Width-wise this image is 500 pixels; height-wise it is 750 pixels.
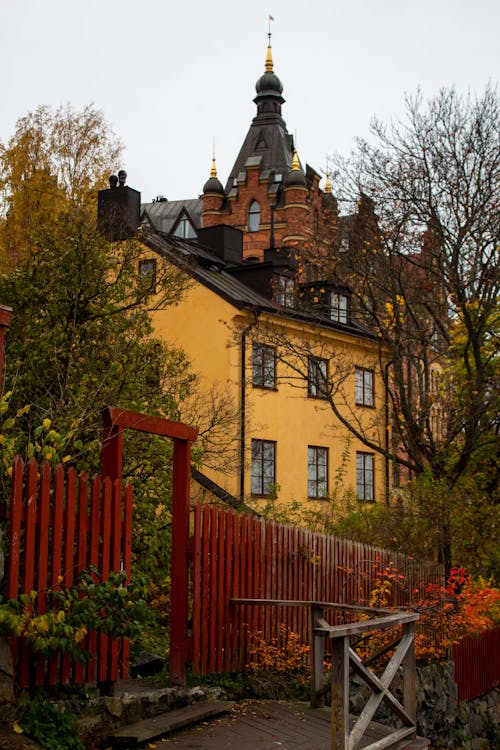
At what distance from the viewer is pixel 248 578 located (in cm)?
960

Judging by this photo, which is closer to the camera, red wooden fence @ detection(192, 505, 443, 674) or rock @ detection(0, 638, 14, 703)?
rock @ detection(0, 638, 14, 703)

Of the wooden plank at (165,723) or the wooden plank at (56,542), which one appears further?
the wooden plank at (165,723)

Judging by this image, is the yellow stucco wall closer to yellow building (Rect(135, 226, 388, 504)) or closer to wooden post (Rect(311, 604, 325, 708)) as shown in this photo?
yellow building (Rect(135, 226, 388, 504))

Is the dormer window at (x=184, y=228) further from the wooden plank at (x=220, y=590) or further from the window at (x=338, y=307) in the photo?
the wooden plank at (x=220, y=590)

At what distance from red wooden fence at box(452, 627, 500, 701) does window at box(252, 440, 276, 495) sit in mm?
10911

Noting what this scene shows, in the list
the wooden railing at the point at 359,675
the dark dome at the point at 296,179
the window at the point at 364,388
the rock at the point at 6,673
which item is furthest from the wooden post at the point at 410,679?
the dark dome at the point at 296,179

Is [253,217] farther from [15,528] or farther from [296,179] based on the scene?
[15,528]

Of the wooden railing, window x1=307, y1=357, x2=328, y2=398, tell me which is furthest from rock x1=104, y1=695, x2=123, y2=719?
window x1=307, y1=357, x2=328, y2=398

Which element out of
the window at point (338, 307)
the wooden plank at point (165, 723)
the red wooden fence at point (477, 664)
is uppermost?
the window at point (338, 307)

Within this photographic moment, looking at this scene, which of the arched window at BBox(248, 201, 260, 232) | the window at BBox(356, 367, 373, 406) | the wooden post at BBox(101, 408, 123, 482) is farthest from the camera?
the arched window at BBox(248, 201, 260, 232)

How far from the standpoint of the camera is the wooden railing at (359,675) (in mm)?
6355

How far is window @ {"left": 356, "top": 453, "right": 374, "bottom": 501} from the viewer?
29.5 meters

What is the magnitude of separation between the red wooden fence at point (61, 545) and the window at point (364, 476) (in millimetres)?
22419

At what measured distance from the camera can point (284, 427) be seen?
26344 millimetres
